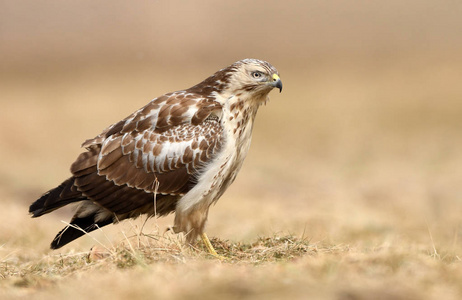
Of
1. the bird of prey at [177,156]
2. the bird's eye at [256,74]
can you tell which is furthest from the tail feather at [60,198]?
the bird's eye at [256,74]

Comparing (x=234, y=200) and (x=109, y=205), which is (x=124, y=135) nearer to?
(x=109, y=205)

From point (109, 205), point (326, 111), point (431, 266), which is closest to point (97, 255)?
point (109, 205)

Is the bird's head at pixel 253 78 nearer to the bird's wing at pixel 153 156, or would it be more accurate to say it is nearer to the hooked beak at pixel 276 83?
the hooked beak at pixel 276 83

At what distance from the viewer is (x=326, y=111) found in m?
22.4

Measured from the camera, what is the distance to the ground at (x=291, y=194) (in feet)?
14.7

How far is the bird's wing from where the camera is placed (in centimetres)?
634

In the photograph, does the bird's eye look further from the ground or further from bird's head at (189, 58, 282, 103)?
the ground

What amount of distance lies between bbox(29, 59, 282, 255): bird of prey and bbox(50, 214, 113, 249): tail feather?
0.4 inches

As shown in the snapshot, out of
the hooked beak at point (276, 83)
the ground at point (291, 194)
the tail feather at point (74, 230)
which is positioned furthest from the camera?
the tail feather at point (74, 230)

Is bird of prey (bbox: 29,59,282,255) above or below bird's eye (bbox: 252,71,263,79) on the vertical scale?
below

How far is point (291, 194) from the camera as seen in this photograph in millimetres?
13430

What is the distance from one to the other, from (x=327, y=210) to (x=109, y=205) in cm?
553

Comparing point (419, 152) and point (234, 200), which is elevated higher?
point (234, 200)

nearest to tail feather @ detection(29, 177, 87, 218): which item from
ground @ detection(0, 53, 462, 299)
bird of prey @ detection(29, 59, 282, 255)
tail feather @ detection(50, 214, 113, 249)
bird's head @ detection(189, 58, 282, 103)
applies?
bird of prey @ detection(29, 59, 282, 255)
